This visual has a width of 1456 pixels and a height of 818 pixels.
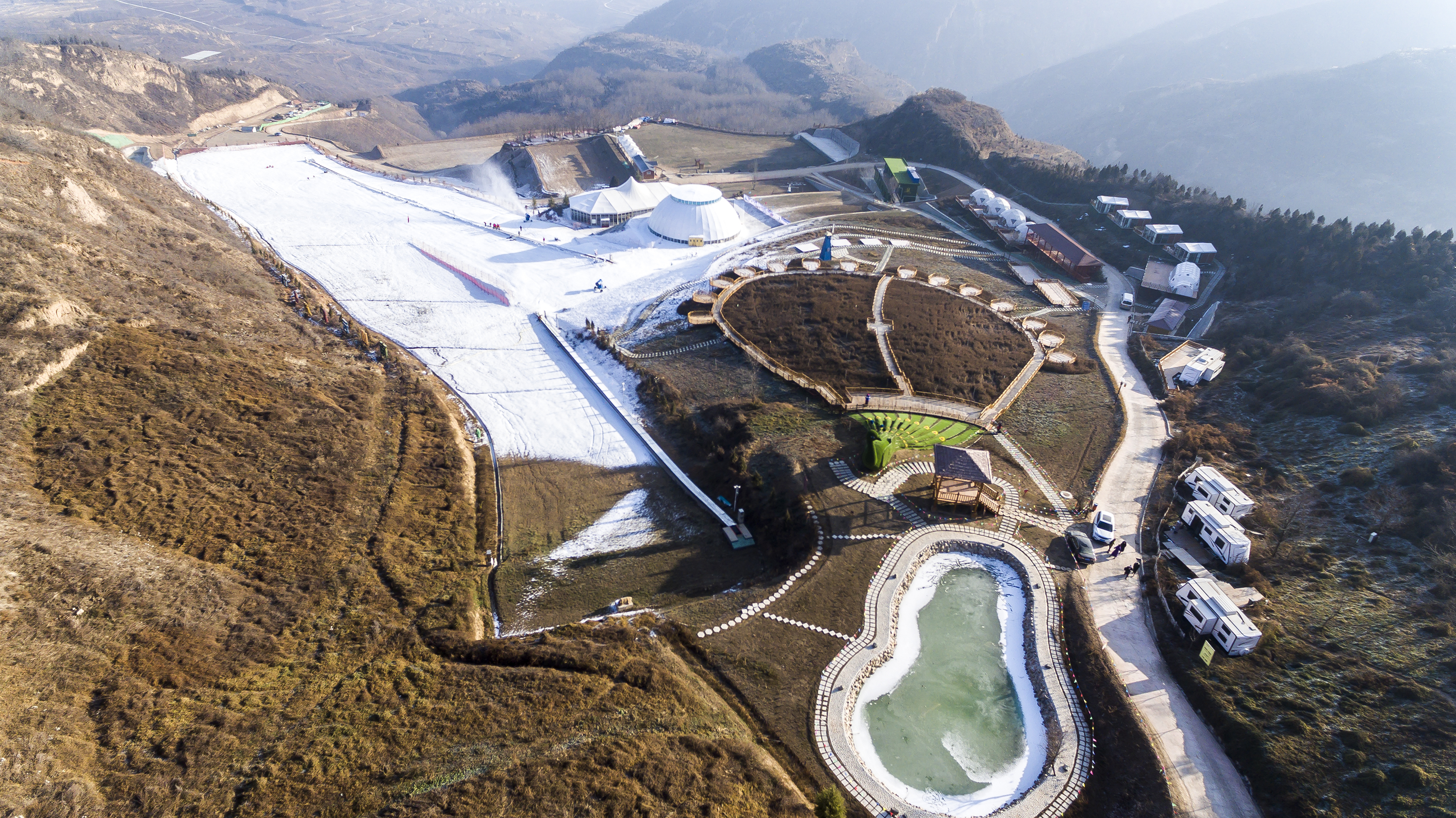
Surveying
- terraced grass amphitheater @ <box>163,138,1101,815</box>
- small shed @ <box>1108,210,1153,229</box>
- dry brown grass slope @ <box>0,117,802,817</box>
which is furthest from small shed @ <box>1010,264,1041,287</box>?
dry brown grass slope @ <box>0,117,802,817</box>

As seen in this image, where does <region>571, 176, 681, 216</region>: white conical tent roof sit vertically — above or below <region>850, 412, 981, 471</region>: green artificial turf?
above

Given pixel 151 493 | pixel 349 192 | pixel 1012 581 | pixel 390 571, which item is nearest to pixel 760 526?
pixel 1012 581

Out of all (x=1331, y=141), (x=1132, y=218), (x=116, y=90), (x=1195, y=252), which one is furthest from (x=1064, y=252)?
(x=116, y=90)

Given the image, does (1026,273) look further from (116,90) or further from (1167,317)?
(116,90)

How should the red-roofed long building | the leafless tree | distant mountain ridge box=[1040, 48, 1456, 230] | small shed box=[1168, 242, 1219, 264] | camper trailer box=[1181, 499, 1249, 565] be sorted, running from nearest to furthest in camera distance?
1. camper trailer box=[1181, 499, 1249, 565]
2. the leafless tree
3. the red-roofed long building
4. small shed box=[1168, 242, 1219, 264]
5. distant mountain ridge box=[1040, 48, 1456, 230]

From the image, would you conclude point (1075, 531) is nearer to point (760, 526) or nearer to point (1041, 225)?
point (760, 526)

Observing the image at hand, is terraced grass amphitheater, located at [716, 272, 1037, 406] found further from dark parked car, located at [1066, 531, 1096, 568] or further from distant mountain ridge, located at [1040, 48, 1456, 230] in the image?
distant mountain ridge, located at [1040, 48, 1456, 230]
